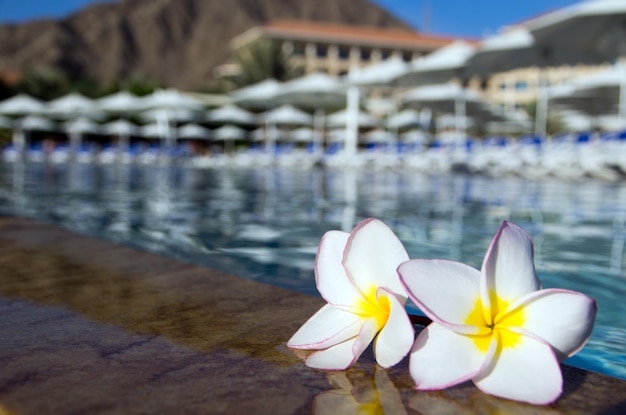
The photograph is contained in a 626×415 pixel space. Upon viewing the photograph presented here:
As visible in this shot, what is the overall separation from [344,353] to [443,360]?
0.59ft

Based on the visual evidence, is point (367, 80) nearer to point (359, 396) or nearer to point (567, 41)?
point (567, 41)

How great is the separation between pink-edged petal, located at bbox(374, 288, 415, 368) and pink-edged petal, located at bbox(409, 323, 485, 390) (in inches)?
0.8

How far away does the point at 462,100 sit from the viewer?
53.6 ft

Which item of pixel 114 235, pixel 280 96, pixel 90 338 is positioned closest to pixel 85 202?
pixel 114 235

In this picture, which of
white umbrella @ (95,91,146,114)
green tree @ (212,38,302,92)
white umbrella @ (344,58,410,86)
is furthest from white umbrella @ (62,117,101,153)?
white umbrella @ (344,58,410,86)

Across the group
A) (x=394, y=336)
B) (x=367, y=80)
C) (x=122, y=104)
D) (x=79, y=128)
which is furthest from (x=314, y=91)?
(x=394, y=336)

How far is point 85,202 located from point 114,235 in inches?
92.5

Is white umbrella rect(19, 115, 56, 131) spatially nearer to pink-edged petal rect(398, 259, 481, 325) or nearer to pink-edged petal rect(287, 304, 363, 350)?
pink-edged petal rect(287, 304, 363, 350)

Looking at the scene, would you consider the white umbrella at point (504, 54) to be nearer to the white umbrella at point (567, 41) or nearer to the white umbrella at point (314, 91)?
the white umbrella at point (567, 41)

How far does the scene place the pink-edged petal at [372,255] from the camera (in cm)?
95

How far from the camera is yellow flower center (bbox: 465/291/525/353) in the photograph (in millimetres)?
836

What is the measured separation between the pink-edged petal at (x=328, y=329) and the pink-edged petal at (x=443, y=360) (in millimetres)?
133

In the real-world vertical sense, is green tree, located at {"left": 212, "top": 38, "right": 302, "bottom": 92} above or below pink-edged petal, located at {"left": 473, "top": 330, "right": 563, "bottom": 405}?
above

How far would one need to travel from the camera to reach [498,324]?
85cm
